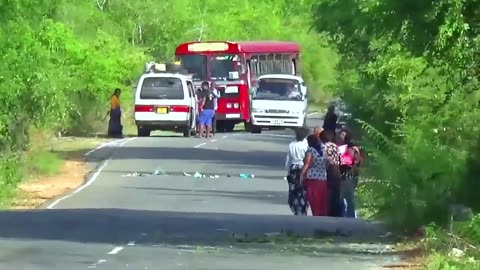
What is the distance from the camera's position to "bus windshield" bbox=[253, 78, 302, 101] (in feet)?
169

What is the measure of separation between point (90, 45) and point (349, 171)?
3067cm

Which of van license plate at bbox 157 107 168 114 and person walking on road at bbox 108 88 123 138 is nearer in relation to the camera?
person walking on road at bbox 108 88 123 138

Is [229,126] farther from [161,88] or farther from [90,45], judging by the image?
[161,88]

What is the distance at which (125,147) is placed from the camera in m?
43.7

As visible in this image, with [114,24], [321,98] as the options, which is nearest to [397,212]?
[114,24]

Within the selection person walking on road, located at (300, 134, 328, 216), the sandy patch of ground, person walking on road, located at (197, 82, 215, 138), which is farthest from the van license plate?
person walking on road, located at (300, 134, 328, 216)

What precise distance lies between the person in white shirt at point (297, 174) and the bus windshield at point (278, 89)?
1069 inches

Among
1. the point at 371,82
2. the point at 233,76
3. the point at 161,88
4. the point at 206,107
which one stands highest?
the point at 371,82

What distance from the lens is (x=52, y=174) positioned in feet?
120

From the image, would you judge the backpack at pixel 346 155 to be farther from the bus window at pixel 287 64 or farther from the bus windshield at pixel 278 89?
the bus window at pixel 287 64

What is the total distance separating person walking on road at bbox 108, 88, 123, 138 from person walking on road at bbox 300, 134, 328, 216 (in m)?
24.4

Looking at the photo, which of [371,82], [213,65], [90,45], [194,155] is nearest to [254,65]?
[213,65]

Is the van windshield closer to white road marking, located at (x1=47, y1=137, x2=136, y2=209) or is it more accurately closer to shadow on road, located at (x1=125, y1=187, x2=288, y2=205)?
white road marking, located at (x1=47, y1=137, x2=136, y2=209)

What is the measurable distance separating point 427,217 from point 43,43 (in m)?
21.0
